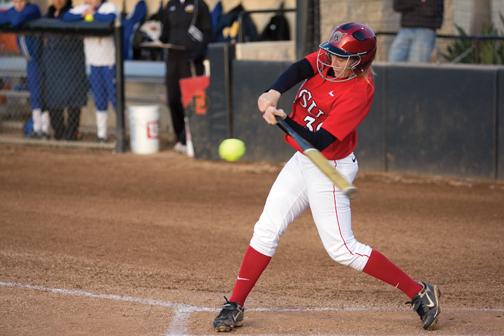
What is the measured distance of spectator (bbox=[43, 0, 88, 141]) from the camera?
12.7 m

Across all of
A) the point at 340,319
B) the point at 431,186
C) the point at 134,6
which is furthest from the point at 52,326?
the point at 134,6

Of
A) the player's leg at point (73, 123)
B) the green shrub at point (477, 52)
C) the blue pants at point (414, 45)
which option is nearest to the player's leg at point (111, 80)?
the player's leg at point (73, 123)

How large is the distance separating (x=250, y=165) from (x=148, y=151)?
1.62 meters

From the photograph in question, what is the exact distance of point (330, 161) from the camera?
5.37 m

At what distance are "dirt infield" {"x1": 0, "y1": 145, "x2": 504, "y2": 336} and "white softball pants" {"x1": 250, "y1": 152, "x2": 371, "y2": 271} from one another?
0.46 metres

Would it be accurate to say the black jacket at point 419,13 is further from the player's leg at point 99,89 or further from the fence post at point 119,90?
the player's leg at point 99,89

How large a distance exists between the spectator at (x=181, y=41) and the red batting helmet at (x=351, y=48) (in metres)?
7.17

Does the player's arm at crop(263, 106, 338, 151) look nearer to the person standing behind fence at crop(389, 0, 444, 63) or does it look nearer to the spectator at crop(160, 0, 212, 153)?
the person standing behind fence at crop(389, 0, 444, 63)

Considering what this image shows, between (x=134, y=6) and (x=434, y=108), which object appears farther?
(x=134, y=6)

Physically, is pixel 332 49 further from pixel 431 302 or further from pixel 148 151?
pixel 148 151

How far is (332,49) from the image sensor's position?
17.1ft

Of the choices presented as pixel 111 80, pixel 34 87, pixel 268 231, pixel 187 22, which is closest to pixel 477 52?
pixel 187 22

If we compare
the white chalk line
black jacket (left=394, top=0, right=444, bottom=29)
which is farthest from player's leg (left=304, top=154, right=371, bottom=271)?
black jacket (left=394, top=0, right=444, bottom=29)

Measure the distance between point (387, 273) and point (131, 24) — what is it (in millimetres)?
11299
